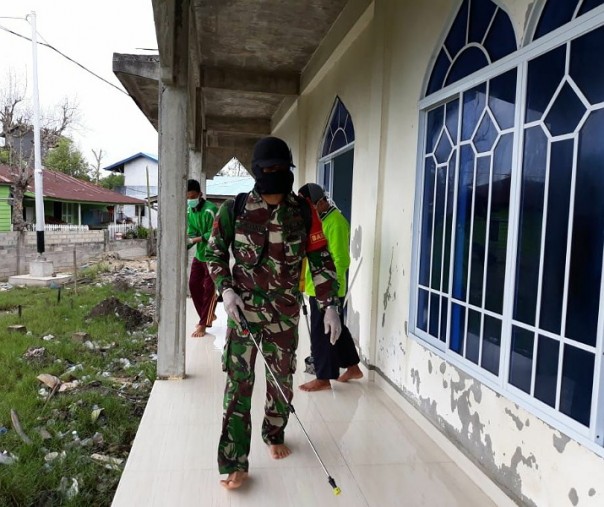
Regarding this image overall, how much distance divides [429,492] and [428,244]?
152 cm

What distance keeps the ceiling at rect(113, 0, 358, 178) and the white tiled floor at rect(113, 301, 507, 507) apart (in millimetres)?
2530

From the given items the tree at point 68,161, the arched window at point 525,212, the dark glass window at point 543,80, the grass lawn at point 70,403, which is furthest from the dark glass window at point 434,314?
the tree at point 68,161

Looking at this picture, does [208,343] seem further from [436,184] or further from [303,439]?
[436,184]

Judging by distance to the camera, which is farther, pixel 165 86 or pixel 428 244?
pixel 165 86

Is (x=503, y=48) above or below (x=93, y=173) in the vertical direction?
below

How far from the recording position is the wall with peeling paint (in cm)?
205

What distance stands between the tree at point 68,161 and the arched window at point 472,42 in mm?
35546

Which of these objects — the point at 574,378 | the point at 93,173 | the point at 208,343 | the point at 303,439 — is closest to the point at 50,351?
the point at 208,343

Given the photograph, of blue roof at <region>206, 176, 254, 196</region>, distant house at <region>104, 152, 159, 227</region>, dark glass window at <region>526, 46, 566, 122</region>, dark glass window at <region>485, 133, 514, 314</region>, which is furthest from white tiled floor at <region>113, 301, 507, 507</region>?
distant house at <region>104, 152, 159, 227</region>

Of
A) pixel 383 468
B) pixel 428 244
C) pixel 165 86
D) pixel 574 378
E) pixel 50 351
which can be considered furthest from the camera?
pixel 50 351

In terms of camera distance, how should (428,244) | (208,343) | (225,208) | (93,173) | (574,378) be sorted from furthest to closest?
(93,173)
(208,343)
(428,244)
(225,208)
(574,378)

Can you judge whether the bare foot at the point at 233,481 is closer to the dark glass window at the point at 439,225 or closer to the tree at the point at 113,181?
the dark glass window at the point at 439,225

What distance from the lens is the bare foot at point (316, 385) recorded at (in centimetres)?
380

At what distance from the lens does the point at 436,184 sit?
10.3 feet
